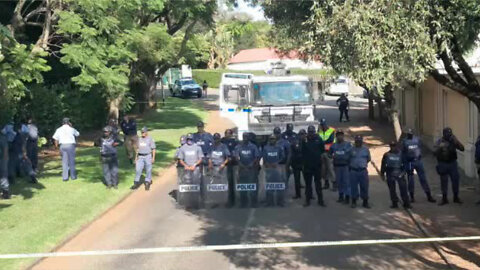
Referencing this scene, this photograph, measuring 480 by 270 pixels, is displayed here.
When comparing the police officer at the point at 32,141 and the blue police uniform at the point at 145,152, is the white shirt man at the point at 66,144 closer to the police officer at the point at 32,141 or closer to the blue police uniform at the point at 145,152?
the police officer at the point at 32,141

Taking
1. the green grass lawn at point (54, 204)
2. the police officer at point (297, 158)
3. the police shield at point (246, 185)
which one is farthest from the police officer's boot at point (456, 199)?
the green grass lawn at point (54, 204)

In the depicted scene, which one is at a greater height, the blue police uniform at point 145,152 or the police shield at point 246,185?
the blue police uniform at point 145,152

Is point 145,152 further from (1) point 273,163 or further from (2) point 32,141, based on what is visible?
(2) point 32,141

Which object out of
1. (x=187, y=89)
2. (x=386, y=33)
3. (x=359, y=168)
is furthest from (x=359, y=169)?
(x=187, y=89)

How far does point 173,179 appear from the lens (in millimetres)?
17359

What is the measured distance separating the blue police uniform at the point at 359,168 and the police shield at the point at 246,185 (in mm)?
2078

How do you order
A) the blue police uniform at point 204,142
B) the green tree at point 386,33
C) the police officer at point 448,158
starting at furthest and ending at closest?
1. the blue police uniform at point 204,142
2. the police officer at point 448,158
3. the green tree at point 386,33

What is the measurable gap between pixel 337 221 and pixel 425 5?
536 cm

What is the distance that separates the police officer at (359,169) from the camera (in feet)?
41.6

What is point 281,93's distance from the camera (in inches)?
815

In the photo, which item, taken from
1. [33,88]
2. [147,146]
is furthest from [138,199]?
[33,88]

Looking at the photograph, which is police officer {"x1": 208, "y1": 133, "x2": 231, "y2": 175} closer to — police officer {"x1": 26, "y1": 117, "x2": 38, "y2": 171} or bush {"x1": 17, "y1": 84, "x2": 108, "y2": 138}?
police officer {"x1": 26, "y1": 117, "x2": 38, "y2": 171}

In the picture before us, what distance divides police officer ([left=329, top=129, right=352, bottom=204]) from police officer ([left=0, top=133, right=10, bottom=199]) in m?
7.38

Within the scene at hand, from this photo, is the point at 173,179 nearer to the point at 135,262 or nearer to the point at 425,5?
the point at 135,262
